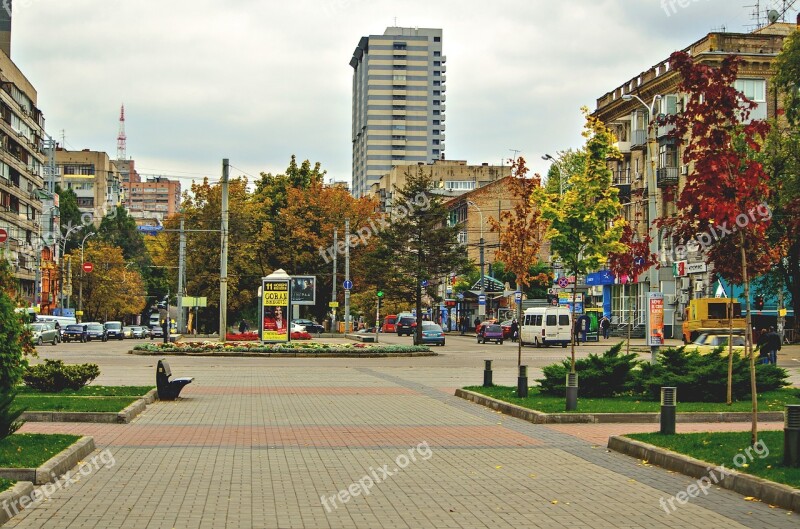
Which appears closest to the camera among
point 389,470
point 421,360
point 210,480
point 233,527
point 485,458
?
point 233,527

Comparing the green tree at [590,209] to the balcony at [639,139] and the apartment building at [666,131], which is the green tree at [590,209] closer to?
the apartment building at [666,131]

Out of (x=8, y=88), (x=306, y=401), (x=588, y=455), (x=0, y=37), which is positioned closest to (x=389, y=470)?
(x=588, y=455)

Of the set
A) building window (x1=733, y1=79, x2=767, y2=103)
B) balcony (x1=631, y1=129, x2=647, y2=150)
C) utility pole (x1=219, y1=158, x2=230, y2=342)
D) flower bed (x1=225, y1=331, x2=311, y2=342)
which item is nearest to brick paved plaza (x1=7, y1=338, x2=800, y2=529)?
utility pole (x1=219, y1=158, x2=230, y2=342)

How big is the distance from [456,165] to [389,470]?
478 ft

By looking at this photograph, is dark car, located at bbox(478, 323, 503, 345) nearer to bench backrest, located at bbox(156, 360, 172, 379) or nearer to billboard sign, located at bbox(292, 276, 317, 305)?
billboard sign, located at bbox(292, 276, 317, 305)

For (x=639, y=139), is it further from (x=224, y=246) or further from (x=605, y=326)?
(x=224, y=246)

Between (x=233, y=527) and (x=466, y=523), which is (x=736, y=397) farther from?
(x=233, y=527)

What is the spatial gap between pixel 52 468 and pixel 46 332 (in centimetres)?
5216

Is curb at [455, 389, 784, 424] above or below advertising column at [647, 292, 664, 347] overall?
below

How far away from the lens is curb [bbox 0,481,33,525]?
8798 millimetres

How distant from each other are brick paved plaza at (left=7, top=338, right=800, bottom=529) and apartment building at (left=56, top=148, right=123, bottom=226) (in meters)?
148

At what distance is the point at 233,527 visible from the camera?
862 centimetres

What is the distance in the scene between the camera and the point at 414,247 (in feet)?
197
